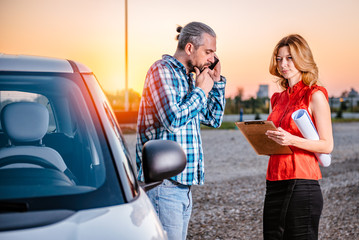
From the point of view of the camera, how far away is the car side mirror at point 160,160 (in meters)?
1.91

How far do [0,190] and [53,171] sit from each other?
1.33ft

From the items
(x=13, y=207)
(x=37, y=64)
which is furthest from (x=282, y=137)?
(x=13, y=207)

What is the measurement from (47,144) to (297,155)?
1636 mm

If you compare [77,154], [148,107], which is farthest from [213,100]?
[77,154]

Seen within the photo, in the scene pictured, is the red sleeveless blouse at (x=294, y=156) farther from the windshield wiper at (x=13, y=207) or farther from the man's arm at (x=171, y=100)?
the windshield wiper at (x=13, y=207)

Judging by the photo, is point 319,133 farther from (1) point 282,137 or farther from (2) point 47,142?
(2) point 47,142

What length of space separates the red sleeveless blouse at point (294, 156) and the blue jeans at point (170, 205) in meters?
0.78

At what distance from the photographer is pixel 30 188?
181cm

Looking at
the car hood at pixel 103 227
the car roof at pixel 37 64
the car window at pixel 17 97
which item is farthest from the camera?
the car window at pixel 17 97

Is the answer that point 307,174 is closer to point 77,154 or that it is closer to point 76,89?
point 77,154

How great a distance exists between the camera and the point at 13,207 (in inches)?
59.5

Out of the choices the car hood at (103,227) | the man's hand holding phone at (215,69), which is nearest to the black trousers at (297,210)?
the man's hand holding phone at (215,69)

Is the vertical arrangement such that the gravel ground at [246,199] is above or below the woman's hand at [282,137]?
below

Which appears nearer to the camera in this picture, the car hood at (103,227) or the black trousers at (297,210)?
the car hood at (103,227)
